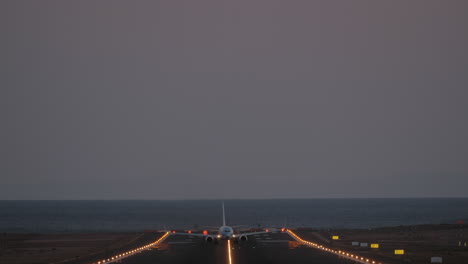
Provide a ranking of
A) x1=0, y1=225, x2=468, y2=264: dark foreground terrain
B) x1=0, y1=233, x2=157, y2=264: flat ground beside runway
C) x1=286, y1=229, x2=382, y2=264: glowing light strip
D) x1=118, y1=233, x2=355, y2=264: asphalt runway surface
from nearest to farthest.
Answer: x1=286, y1=229, x2=382, y2=264: glowing light strip, x1=118, y1=233, x2=355, y2=264: asphalt runway surface, x1=0, y1=225, x2=468, y2=264: dark foreground terrain, x1=0, y1=233, x2=157, y2=264: flat ground beside runway

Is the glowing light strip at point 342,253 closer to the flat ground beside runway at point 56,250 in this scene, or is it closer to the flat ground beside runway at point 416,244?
the flat ground beside runway at point 416,244

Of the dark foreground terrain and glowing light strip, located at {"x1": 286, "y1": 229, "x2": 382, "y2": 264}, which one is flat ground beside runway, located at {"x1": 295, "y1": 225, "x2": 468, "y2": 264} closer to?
the dark foreground terrain

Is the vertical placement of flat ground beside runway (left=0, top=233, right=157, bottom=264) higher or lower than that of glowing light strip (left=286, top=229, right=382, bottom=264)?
higher

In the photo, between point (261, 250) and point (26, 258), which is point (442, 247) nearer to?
point (261, 250)

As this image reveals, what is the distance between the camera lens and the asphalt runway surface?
5850cm

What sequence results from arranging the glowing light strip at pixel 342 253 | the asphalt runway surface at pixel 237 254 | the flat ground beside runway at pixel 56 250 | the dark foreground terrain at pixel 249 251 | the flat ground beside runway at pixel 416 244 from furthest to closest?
the flat ground beside runway at pixel 56 250, the dark foreground terrain at pixel 249 251, the flat ground beside runway at pixel 416 244, the asphalt runway surface at pixel 237 254, the glowing light strip at pixel 342 253

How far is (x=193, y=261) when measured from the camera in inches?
2297

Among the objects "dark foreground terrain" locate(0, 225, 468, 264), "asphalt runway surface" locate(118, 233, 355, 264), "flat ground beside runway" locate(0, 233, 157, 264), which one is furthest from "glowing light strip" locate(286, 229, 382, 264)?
"flat ground beside runway" locate(0, 233, 157, 264)

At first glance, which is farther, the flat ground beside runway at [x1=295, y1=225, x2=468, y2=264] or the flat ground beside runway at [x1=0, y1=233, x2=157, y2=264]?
the flat ground beside runway at [x1=0, y1=233, x2=157, y2=264]

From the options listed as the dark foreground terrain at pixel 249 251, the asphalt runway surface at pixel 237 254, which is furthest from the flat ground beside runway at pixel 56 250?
the asphalt runway surface at pixel 237 254

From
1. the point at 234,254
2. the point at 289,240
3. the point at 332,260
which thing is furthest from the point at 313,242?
the point at 332,260

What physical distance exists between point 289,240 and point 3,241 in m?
40.6

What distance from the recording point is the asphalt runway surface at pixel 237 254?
58500mm

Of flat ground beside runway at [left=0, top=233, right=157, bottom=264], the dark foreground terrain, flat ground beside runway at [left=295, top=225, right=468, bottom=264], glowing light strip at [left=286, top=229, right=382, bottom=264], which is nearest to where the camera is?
glowing light strip at [left=286, top=229, right=382, bottom=264]
